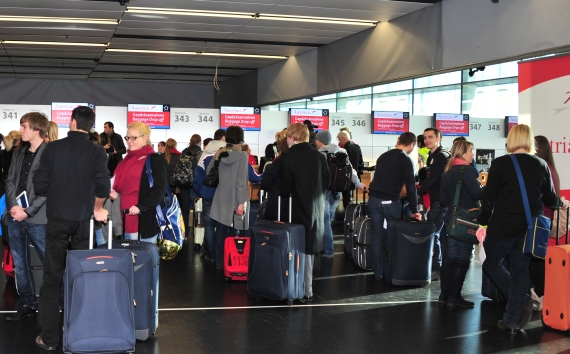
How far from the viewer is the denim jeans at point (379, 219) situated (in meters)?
6.77

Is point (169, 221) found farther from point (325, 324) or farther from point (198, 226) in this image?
point (198, 226)

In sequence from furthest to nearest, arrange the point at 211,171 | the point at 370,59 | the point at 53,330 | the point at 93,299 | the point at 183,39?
the point at 183,39
the point at 370,59
the point at 211,171
the point at 53,330
the point at 93,299

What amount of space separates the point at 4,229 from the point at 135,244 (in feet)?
5.35

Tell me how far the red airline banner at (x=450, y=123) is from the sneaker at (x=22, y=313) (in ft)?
35.1

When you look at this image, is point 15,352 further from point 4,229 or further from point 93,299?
point 4,229

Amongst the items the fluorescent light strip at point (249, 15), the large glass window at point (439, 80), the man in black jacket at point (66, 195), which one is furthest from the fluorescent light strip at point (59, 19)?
the man in black jacket at point (66, 195)

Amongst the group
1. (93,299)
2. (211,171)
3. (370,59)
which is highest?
(370,59)

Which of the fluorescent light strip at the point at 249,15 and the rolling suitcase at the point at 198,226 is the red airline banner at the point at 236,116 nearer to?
the fluorescent light strip at the point at 249,15

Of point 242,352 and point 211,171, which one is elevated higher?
point 211,171

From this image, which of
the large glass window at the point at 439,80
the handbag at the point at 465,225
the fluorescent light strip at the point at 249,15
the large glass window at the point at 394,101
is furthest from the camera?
the large glass window at the point at 394,101

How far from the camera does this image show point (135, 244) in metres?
4.54

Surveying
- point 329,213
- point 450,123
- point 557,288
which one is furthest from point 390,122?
point 557,288

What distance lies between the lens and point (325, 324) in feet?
17.2

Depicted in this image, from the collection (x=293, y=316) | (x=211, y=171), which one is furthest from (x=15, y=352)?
(x=211, y=171)
